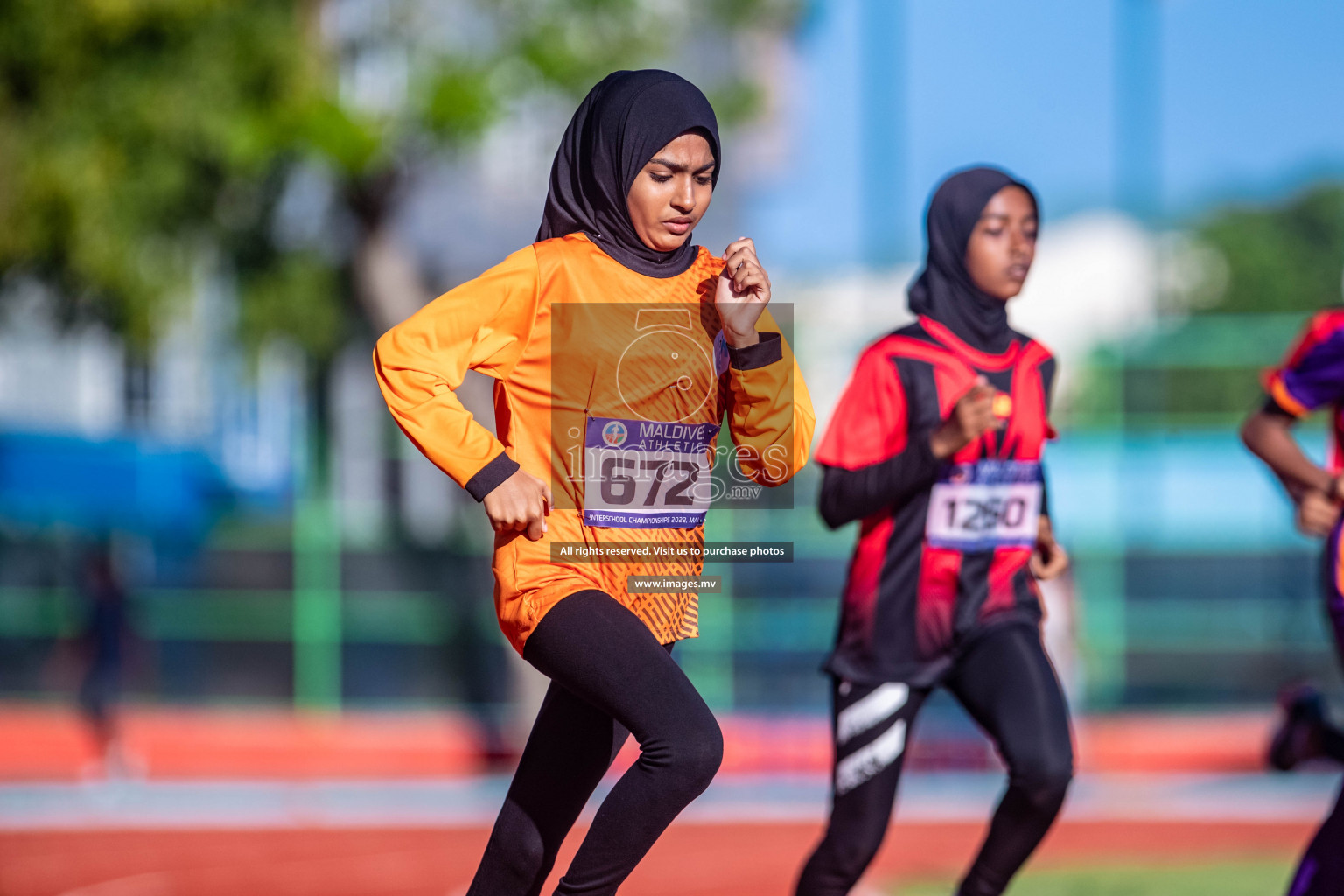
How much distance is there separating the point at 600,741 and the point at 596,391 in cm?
74

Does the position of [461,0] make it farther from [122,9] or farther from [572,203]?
[572,203]

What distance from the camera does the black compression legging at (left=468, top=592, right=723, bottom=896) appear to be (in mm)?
2748

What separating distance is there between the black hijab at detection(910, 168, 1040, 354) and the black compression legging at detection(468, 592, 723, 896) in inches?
58.3

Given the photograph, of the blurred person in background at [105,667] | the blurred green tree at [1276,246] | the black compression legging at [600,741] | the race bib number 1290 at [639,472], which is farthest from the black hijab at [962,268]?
the blurred green tree at [1276,246]

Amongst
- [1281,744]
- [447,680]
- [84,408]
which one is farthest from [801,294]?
[84,408]

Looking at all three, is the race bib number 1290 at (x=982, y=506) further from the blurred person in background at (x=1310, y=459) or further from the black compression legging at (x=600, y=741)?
the black compression legging at (x=600, y=741)

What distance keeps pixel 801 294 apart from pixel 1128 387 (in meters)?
3.58

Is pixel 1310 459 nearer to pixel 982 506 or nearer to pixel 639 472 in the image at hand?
pixel 982 506

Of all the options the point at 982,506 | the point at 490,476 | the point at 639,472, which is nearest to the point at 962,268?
the point at 982,506

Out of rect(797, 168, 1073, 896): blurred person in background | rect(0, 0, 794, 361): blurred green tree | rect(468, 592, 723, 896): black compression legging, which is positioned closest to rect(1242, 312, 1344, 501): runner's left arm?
rect(797, 168, 1073, 896): blurred person in background

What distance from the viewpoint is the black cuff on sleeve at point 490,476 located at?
9.02 ft

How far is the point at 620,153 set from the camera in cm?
288

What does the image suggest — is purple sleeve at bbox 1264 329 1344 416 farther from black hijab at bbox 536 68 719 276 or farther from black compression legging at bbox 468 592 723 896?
black compression legging at bbox 468 592 723 896

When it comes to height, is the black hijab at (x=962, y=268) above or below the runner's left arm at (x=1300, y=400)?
above
